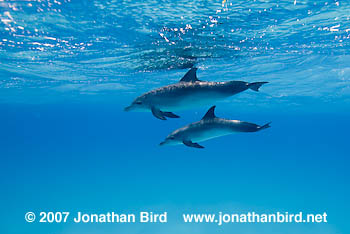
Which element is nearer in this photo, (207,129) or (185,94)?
(185,94)

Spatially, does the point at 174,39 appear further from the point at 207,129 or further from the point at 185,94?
the point at 207,129

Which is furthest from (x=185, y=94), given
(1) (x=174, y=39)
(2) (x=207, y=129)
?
(1) (x=174, y=39)

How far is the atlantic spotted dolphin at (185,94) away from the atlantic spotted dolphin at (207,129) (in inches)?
19.2

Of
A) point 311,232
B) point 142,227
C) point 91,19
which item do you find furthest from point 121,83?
point 311,232

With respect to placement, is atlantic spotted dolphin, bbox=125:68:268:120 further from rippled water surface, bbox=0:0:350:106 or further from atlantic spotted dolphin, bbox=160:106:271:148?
rippled water surface, bbox=0:0:350:106

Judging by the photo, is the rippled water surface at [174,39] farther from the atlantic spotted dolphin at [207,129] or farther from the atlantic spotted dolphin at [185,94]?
the atlantic spotted dolphin at [207,129]

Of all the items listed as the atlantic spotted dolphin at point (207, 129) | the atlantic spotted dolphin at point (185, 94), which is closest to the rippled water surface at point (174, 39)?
the atlantic spotted dolphin at point (185, 94)

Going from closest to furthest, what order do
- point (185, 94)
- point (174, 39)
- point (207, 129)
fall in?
point (185, 94)
point (207, 129)
point (174, 39)

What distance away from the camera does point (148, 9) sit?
917 cm

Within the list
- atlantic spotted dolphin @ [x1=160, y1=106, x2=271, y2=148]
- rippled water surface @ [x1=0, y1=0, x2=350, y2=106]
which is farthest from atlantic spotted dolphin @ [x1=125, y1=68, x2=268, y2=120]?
rippled water surface @ [x1=0, y1=0, x2=350, y2=106]

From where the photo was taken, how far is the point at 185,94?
22.4 feet

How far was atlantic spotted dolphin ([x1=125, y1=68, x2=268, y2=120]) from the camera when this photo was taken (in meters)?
6.79

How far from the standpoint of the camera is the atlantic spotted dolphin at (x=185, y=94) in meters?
6.79

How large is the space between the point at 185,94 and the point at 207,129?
1.04 meters
